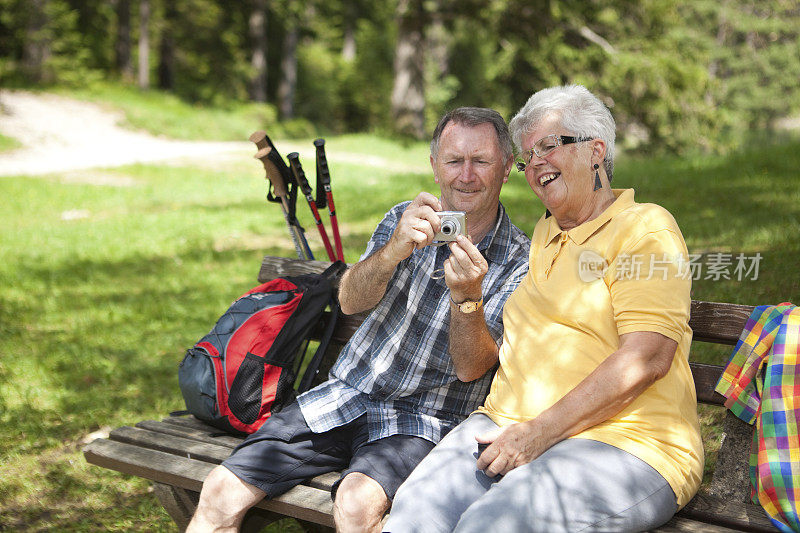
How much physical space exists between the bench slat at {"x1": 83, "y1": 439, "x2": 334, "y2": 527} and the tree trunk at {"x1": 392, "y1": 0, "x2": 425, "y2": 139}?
19136 mm

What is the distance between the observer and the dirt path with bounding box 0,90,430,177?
52.3ft

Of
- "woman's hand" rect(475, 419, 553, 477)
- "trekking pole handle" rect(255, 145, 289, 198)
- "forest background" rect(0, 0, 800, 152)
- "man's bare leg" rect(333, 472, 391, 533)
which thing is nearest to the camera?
"woman's hand" rect(475, 419, 553, 477)

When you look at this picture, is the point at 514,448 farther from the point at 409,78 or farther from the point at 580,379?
the point at 409,78

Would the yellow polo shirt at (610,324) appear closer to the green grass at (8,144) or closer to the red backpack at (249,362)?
the red backpack at (249,362)

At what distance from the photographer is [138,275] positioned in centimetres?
757

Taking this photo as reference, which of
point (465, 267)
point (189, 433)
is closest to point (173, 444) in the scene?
point (189, 433)

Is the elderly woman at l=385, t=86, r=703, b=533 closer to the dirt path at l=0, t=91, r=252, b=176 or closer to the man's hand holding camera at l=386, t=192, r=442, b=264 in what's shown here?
the man's hand holding camera at l=386, t=192, r=442, b=264


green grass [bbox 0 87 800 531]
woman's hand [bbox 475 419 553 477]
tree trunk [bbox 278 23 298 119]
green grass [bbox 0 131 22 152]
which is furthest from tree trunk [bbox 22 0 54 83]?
woman's hand [bbox 475 419 553 477]

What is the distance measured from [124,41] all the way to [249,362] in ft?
106

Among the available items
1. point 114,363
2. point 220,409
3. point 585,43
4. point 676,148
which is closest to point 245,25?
point 585,43

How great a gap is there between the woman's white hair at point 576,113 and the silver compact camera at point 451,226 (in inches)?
16.2

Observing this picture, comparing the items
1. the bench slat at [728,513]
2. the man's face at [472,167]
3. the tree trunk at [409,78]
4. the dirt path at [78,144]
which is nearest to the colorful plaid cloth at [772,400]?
the bench slat at [728,513]

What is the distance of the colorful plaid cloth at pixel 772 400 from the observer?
2.24m

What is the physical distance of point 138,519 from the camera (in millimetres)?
3707
